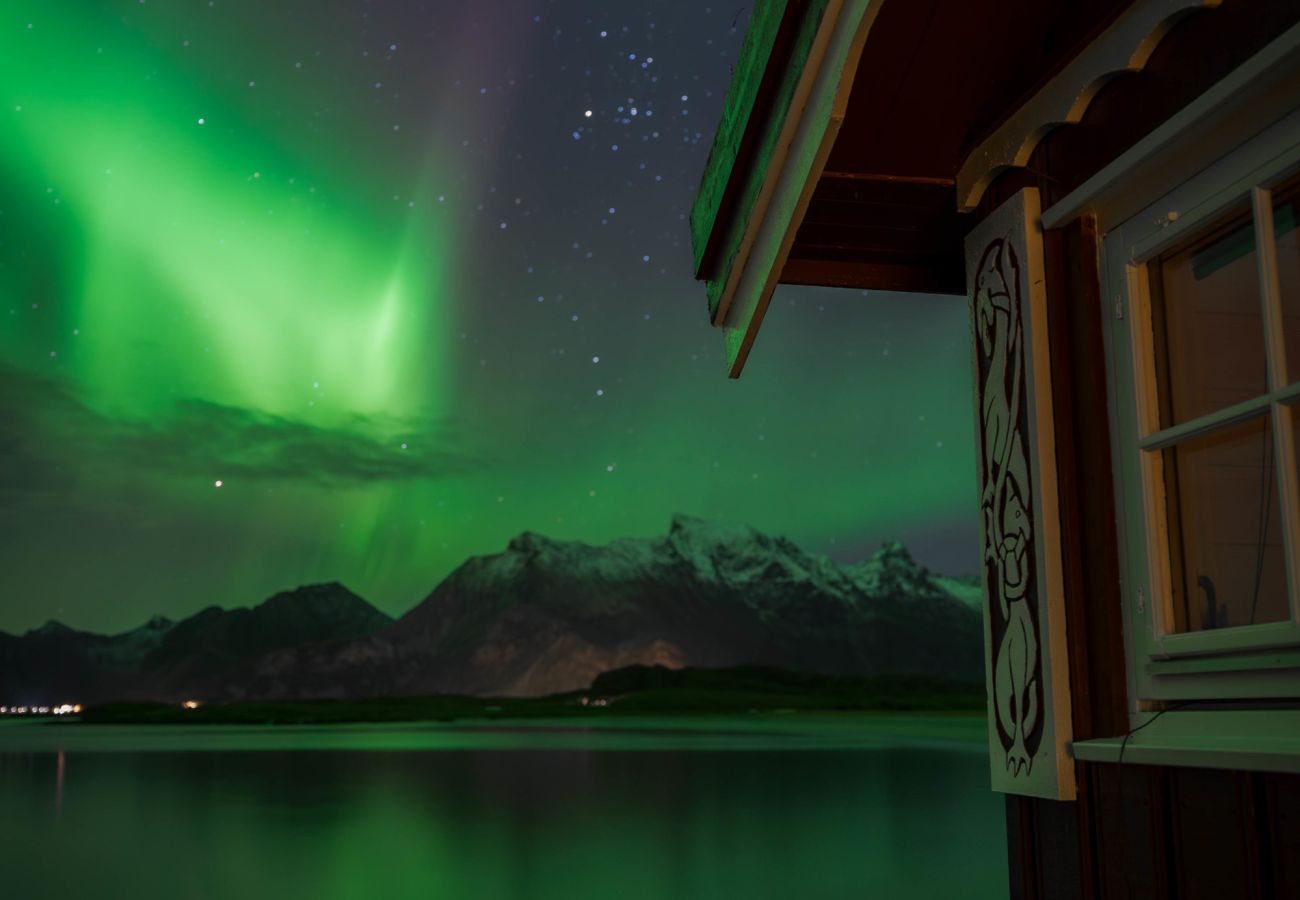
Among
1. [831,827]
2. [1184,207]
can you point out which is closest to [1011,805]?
[1184,207]

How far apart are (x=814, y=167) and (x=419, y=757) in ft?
81.4

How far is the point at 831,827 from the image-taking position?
41.0ft

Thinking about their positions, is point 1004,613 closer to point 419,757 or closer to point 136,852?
point 136,852

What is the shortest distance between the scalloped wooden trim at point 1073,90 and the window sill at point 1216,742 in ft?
5.03

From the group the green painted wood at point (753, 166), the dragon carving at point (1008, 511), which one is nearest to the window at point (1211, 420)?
the dragon carving at point (1008, 511)

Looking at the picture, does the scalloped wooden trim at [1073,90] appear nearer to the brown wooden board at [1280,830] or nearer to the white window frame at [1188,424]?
the white window frame at [1188,424]

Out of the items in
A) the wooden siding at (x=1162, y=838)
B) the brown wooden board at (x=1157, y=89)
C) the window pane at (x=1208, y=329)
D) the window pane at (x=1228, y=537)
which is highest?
the brown wooden board at (x=1157, y=89)

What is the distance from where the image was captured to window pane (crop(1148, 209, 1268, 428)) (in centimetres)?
273

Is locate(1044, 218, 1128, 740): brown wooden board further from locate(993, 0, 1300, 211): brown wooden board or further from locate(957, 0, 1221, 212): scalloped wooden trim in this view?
locate(957, 0, 1221, 212): scalloped wooden trim

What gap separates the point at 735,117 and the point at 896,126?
64 centimetres

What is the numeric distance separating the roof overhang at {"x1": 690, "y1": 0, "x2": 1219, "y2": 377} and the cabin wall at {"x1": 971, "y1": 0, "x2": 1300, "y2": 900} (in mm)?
91

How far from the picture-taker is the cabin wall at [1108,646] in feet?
7.94

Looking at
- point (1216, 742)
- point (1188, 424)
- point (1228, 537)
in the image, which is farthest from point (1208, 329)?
point (1216, 742)

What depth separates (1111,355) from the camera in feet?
9.98
